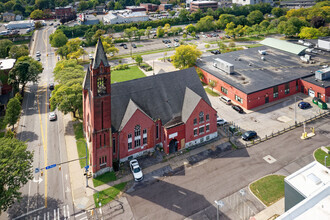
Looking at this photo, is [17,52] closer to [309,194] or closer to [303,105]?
[303,105]

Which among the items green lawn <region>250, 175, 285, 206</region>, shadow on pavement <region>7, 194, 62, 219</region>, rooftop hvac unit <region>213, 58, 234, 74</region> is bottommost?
green lawn <region>250, 175, 285, 206</region>

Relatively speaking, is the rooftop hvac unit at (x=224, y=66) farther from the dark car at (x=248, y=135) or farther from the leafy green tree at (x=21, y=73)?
the leafy green tree at (x=21, y=73)

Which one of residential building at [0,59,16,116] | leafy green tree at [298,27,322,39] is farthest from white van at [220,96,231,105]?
leafy green tree at [298,27,322,39]

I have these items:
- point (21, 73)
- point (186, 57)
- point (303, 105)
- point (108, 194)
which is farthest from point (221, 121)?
point (21, 73)

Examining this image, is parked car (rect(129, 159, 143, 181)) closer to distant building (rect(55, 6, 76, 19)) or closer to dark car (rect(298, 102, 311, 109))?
dark car (rect(298, 102, 311, 109))

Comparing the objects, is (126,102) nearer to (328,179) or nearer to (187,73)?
(187,73)
